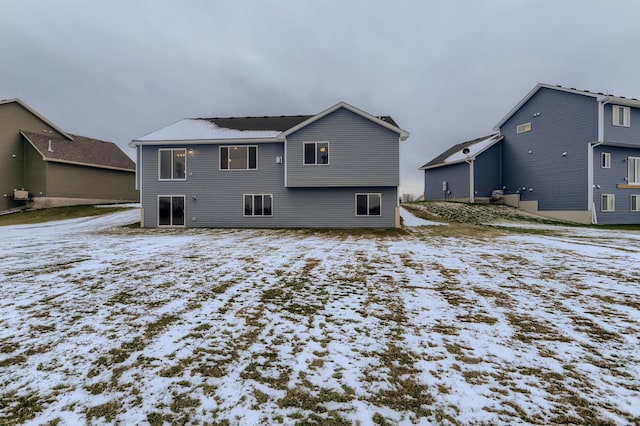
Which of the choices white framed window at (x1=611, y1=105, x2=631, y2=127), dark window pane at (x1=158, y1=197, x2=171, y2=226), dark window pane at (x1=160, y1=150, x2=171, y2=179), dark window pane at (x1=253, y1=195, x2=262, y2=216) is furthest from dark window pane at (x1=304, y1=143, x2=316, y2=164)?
white framed window at (x1=611, y1=105, x2=631, y2=127)

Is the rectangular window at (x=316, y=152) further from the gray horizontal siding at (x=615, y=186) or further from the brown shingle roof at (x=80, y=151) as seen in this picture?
the brown shingle roof at (x=80, y=151)

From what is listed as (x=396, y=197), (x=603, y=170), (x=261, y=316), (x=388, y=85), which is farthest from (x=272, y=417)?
(x=388, y=85)

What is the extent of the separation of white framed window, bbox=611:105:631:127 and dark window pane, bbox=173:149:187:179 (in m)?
28.5

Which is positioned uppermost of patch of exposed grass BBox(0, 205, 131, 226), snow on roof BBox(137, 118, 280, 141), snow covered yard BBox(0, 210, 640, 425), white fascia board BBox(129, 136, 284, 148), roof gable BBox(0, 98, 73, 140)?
roof gable BBox(0, 98, 73, 140)

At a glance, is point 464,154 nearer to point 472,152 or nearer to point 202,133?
point 472,152

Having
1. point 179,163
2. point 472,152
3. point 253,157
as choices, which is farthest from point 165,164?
point 472,152

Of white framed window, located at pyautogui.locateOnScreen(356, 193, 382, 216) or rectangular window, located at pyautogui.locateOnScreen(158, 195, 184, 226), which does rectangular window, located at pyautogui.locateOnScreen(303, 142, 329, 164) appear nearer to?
white framed window, located at pyautogui.locateOnScreen(356, 193, 382, 216)

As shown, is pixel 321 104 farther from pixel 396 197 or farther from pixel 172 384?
pixel 172 384

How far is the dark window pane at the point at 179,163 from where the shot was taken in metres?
16.5

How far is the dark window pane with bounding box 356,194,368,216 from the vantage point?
15.8m

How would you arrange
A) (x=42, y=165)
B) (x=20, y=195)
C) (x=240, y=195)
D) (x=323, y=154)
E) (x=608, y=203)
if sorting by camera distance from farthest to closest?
1. (x=42, y=165)
2. (x=20, y=195)
3. (x=608, y=203)
4. (x=240, y=195)
5. (x=323, y=154)

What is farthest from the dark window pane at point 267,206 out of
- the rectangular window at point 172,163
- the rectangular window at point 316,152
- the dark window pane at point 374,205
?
the dark window pane at point 374,205

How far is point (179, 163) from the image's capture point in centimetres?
1652

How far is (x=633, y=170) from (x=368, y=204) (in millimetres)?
20682
